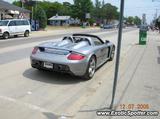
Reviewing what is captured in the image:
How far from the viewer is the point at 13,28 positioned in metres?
25.2

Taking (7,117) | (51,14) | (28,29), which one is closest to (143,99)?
(7,117)

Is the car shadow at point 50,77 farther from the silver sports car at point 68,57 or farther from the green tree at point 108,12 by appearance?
the green tree at point 108,12

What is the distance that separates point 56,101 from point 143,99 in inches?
79.8

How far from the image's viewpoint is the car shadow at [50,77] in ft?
24.7

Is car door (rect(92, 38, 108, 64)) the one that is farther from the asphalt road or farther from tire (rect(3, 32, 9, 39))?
tire (rect(3, 32, 9, 39))

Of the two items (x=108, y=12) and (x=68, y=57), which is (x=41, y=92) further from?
(x=108, y=12)

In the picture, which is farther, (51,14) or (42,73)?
(51,14)

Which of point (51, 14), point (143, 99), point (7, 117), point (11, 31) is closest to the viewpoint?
point (7, 117)

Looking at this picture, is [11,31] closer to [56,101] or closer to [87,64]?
[87,64]

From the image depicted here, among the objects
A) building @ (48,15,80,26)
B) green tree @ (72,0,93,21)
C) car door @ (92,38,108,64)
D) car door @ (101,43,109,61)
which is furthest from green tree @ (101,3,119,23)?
car door @ (92,38,108,64)

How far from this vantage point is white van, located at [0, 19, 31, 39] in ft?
78.2

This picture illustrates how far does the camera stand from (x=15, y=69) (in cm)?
891

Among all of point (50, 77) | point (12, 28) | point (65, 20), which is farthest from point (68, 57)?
point (65, 20)

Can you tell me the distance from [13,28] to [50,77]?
18417 millimetres
